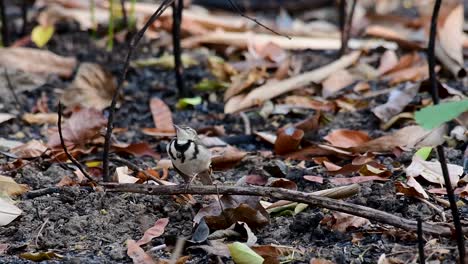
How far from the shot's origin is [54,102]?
4.84 m

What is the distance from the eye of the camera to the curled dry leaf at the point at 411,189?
2984 mm

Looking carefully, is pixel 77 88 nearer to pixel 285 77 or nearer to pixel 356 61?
pixel 285 77

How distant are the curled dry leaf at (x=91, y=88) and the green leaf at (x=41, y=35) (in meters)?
0.79

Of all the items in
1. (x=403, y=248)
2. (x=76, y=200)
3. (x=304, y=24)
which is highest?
(x=403, y=248)

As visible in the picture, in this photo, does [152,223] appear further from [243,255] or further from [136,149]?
[136,149]

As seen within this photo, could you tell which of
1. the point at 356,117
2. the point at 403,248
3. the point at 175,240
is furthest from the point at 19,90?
the point at 403,248

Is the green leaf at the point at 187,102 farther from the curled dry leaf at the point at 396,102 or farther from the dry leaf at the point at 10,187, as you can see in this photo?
the dry leaf at the point at 10,187

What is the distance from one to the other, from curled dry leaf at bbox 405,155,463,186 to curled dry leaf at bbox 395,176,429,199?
0.45 ft

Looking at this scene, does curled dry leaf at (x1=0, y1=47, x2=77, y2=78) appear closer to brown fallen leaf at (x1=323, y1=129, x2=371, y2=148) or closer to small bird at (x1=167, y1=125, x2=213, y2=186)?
brown fallen leaf at (x1=323, y1=129, x2=371, y2=148)

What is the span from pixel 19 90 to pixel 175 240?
249cm

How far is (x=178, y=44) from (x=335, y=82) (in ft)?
3.15

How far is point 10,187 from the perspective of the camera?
3.13 meters

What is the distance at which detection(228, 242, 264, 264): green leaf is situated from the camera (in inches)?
97.7

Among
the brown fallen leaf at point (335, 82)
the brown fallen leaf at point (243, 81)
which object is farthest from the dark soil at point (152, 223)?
the brown fallen leaf at point (335, 82)
